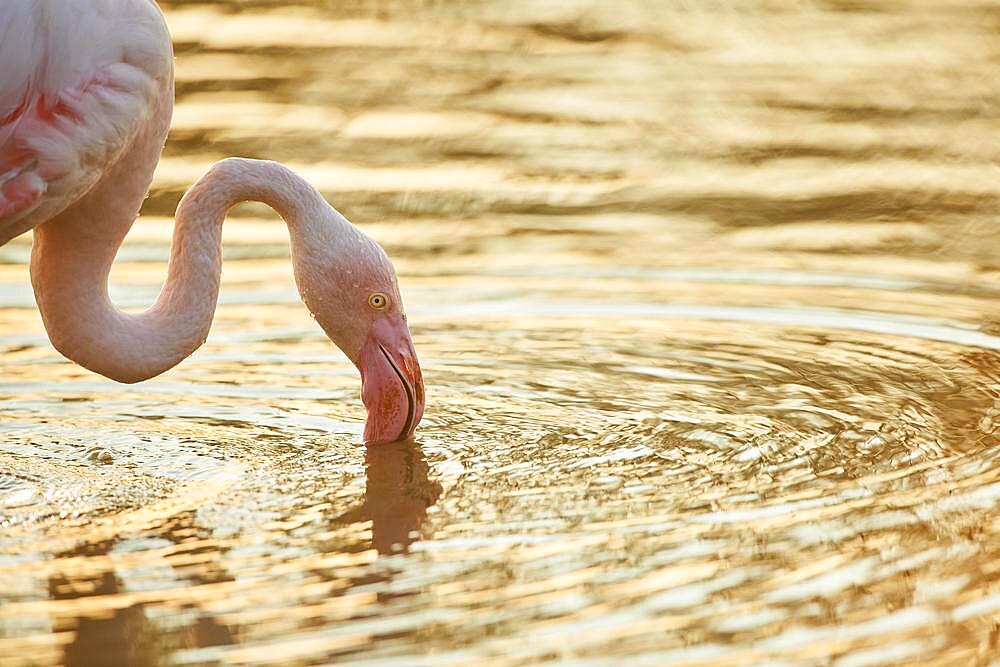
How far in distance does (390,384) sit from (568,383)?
892 mm

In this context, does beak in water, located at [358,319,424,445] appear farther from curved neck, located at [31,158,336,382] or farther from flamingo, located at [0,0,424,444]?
curved neck, located at [31,158,336,382]

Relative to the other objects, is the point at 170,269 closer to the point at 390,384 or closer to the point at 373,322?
the point at 373,322

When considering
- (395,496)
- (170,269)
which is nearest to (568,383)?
(395,496)

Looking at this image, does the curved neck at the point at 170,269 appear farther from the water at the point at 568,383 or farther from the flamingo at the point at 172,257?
the water at the point at 568,383

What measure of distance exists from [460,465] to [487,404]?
68 cm

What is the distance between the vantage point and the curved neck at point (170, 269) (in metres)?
6.48

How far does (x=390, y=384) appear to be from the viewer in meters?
6.57

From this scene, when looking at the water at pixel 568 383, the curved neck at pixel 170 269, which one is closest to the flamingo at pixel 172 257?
the curved neck at pixel 170 269

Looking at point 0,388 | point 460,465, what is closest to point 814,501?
point 460,465

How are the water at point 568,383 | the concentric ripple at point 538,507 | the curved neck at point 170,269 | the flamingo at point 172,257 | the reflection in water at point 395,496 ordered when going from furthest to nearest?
the curved neck at point 170,269
the flamingo at point 172,257
the reflection in water at point 395,496
the water at point 568,383
the concentric ripple at point 538,507

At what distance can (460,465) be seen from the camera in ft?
20.8

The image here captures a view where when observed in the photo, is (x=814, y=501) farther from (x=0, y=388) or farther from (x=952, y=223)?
(x=952, y=223)

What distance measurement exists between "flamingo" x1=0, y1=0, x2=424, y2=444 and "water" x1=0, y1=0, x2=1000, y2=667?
0.92 feet

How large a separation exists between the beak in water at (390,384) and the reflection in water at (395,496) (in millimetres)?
68
